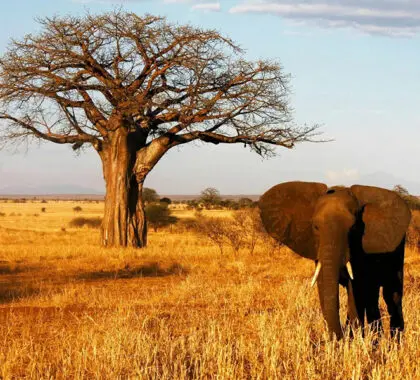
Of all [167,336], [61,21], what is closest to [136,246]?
[61,21]

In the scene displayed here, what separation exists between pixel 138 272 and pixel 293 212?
8.33 meters

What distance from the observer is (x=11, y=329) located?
722cm

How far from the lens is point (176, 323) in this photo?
746cm

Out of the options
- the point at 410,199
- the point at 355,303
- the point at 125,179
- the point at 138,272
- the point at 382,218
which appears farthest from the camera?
the point at 410,199

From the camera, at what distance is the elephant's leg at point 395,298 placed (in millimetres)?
6336

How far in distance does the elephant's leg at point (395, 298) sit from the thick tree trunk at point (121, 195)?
42.2 ft

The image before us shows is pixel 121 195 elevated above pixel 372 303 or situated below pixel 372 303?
above

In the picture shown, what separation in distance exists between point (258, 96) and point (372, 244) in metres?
12.8

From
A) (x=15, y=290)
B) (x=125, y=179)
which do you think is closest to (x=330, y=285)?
(x=15, y=290)

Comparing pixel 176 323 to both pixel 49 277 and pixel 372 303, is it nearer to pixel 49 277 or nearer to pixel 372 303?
pixel 372 303

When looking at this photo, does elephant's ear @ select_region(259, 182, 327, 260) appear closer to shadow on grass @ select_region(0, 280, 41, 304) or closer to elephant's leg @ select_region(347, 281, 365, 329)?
elephant's leg @ select_region(347, 281, 365, 329)

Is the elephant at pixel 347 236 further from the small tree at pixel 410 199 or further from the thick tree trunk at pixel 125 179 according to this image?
the small tree at pixel 410 199

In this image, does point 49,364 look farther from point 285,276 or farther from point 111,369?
point 285,276

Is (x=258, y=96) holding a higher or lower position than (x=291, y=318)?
higher
